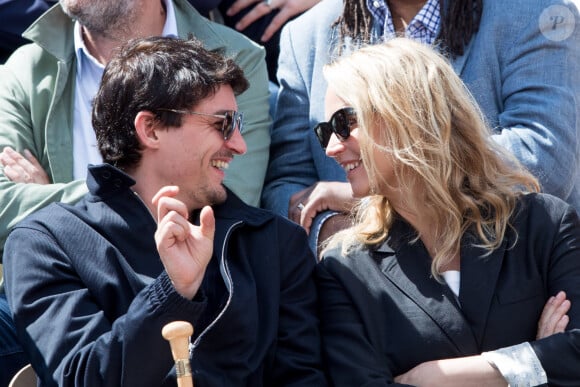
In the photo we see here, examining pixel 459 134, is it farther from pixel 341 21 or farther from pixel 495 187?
pixel 341 21

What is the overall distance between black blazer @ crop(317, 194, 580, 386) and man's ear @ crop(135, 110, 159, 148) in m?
0.74

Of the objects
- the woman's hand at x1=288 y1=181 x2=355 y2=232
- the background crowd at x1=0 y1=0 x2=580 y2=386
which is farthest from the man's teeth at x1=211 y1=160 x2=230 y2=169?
the woman's hand at x1=288 y1=181 x2=355 y2=232

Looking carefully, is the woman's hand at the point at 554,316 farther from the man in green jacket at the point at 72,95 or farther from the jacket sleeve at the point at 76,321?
the man in green jacket at the point at 72,95

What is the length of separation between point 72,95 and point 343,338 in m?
1.78

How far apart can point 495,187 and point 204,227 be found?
1.11 metres

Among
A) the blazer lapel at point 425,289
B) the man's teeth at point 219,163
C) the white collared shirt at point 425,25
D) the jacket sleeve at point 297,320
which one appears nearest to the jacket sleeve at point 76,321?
the jacket sleeve at point 297,320

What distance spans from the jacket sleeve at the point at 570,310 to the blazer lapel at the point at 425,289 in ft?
0.74

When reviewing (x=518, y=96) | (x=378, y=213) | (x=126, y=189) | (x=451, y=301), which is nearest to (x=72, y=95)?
(x=126, y=189)

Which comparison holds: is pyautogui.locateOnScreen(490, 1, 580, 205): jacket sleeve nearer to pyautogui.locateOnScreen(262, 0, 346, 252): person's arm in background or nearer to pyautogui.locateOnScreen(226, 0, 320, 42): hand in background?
pyautogui.locateOnScreen(262, 0, 346, 252): person's arm in background

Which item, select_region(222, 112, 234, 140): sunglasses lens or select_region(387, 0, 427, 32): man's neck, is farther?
select_region(387, 0, 427, 32): man's neck

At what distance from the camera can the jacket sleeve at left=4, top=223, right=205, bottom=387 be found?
2.96 meters

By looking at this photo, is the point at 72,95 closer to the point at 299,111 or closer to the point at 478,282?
the point at 299,111

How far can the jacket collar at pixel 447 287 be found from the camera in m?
3.33

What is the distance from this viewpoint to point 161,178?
3.55 metres
